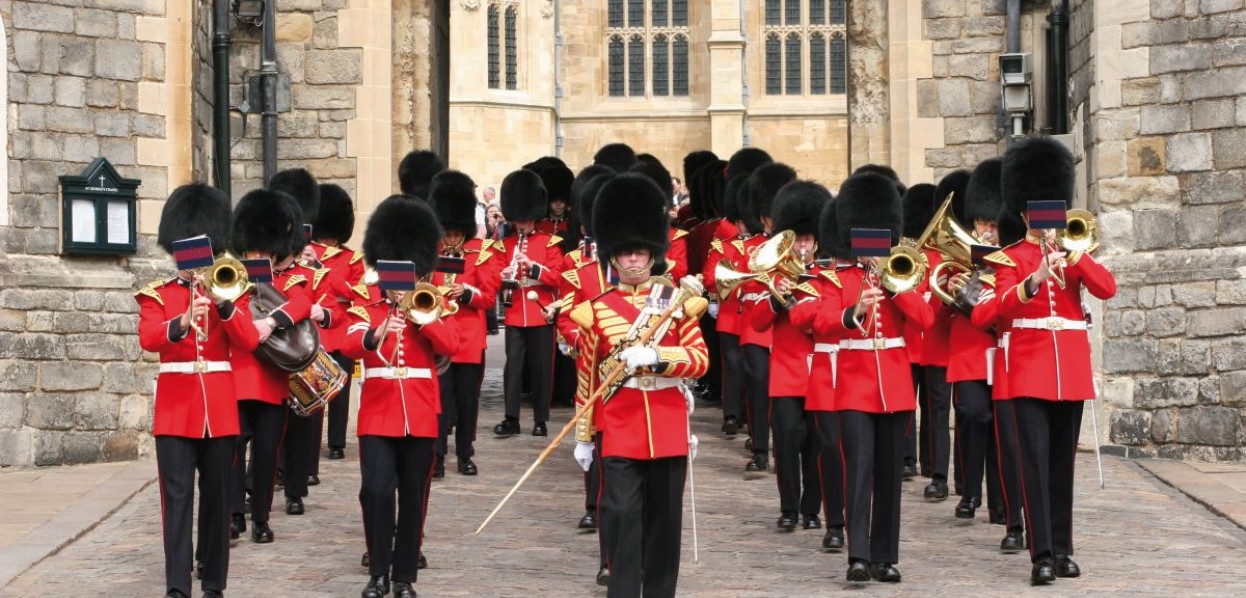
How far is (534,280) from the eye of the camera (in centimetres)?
1128

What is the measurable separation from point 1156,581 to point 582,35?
31.3 metres

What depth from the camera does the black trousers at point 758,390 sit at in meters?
9.95

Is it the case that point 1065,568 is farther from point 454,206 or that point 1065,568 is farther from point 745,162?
point 745,162

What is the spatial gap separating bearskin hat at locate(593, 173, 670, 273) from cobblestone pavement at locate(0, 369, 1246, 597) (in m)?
1.40

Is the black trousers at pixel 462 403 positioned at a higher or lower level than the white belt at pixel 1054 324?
lower

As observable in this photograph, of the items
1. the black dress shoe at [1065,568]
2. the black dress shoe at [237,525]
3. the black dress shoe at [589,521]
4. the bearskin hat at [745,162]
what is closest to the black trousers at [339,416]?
the black dress shoe at [237,525]

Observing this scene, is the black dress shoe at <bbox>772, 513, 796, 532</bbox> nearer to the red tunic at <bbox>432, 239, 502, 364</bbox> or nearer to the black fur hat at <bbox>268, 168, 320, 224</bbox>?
the red tunic at <bbox>432, 239, 502, 364</bbox>

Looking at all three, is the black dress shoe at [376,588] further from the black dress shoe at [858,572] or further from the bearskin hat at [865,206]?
the bearskin hat at [865,206]

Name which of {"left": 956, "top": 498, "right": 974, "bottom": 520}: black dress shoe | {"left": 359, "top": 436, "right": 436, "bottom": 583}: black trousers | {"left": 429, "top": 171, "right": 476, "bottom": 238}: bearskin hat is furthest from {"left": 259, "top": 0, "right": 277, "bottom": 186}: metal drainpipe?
{"left": 359, "top": 436, "right": 436, "bottom": 583}: black trousers

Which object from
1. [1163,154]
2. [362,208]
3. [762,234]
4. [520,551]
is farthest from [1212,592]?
[362,208]

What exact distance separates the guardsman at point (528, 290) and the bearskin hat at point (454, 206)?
0.41 m

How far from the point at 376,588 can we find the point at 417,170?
612 centimetres

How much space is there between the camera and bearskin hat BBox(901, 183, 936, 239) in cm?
1040

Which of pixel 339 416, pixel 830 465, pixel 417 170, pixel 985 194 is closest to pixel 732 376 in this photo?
pixel 339 416
